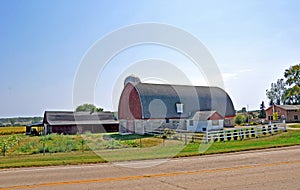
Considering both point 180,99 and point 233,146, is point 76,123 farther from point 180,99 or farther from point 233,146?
point 233,146

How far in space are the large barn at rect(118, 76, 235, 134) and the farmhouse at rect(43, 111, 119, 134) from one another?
7.93 metres

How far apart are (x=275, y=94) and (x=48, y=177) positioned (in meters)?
107

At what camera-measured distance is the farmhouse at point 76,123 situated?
166 feet

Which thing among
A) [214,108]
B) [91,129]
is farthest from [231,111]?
[91,129]

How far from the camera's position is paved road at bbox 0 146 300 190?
26.1 ft

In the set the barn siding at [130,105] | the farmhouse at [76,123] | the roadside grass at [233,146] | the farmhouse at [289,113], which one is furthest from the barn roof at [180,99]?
the roadside grass at [233,146]

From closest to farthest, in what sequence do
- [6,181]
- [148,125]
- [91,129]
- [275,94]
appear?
[6,181] → [148,125] → [91,129] → [275,94]

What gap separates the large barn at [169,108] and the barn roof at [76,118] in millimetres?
8884

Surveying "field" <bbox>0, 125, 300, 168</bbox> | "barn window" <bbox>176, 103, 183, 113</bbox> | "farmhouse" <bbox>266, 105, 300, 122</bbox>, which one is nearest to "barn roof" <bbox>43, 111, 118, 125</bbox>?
"barn window" <bbox>176, 103, 183, 113</bbox>

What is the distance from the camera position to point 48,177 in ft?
32.0

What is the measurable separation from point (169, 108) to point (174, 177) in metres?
34.8

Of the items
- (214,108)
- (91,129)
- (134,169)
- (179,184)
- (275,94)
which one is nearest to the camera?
(179,184)

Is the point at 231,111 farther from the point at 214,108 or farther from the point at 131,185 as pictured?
the point at 131,185

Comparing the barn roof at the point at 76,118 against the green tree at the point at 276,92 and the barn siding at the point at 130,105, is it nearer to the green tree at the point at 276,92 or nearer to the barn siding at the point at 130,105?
the barn siding at the point at 130,105
